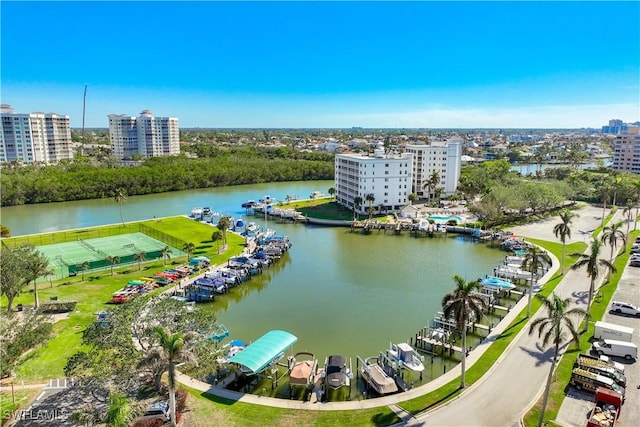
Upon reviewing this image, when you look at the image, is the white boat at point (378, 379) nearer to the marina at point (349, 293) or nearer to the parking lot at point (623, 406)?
the marina at point (349, 293)

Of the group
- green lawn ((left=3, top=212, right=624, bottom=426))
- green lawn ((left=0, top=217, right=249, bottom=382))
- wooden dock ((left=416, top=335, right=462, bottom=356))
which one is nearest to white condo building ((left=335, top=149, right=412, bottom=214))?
green lawn ((left=0, top=217, right=249, bottom=382))

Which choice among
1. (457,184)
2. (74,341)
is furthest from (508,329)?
(457,184)

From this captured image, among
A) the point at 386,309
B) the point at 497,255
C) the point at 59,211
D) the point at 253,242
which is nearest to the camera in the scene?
the point at 386,309

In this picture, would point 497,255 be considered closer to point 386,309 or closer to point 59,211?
point 386,309

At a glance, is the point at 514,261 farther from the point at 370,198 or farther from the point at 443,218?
the point at 370,198

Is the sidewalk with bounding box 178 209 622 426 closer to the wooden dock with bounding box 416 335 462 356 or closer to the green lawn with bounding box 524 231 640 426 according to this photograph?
the green lawn with bounding box 524 231 640 426

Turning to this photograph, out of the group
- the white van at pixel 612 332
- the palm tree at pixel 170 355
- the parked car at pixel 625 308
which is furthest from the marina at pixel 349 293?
the parked car at pixel 625 308

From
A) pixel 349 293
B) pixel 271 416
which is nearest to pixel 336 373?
pixel 271 416
